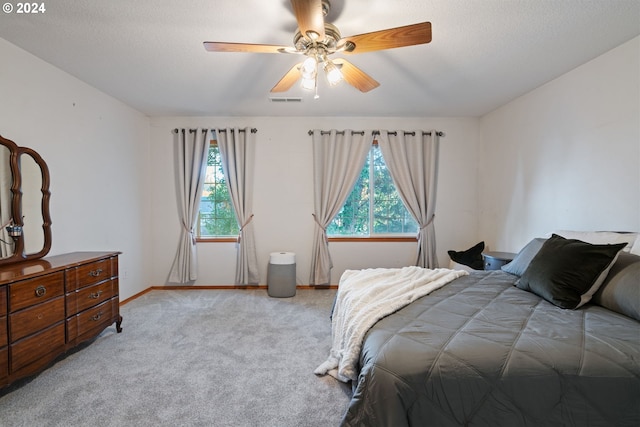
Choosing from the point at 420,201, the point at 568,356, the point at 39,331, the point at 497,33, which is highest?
the point at 497,33

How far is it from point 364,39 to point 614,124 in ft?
7.38

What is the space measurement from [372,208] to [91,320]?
11.2ft

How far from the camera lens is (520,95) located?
3.27 metres

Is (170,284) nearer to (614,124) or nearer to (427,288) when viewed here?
(427,288)

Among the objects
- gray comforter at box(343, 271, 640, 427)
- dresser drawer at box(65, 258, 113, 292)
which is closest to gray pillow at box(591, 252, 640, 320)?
gray comforter at box(343, 271, 640, 427)

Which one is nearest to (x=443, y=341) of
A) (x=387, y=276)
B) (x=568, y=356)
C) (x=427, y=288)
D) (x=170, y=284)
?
(x=568, y=356)

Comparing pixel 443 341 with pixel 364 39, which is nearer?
pixel 443 341

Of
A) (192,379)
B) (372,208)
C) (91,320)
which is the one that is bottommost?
(192,379)

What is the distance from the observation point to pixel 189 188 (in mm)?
3961

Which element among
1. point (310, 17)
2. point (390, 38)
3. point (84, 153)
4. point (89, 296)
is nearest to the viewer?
point (310, 17)

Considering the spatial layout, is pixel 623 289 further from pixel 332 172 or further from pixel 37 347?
pixel 37 347

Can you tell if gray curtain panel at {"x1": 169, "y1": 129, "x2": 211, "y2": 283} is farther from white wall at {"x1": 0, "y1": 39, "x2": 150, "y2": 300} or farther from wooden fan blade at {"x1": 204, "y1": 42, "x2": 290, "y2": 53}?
wooden fan blade at {"x1": 204, "y1": 42, "x2": 290, "y2": 53}

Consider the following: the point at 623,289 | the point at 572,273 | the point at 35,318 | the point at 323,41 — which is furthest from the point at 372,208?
the point at 35,318

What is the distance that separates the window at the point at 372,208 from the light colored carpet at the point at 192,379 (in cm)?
156
